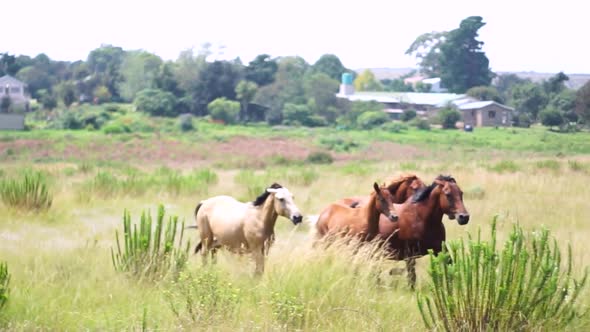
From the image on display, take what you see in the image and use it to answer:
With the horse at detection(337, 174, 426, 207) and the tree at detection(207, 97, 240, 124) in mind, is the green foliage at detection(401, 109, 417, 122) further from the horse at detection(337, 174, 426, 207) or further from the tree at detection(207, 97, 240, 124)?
the horse at detection(337, 174, 426, 207)

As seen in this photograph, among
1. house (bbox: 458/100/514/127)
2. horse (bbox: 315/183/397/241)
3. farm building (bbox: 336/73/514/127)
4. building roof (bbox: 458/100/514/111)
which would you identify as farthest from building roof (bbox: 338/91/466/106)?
horse (bbox: 315/183/397/241)

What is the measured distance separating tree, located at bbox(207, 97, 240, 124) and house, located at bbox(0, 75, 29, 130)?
1502 centimetres

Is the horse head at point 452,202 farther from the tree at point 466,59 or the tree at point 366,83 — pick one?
the tree at point 366,83

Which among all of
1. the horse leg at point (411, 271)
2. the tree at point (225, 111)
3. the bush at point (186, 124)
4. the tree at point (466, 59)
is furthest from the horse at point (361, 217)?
the tree at point (466, 59)

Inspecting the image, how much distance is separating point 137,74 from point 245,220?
283ft

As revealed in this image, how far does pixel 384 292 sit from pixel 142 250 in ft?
9.02

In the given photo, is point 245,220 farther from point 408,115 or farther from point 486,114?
point 408,115

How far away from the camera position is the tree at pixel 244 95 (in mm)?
79188

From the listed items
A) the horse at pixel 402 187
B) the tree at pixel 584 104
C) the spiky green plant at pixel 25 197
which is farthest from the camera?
the tree at pixel 584 104

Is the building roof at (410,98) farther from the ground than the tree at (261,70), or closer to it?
closer to it

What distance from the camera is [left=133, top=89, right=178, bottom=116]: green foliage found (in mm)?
75375

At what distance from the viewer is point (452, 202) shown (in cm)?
1029

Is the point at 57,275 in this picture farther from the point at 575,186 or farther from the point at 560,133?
the point at 560,133

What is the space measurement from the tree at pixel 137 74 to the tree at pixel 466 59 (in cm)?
3553
